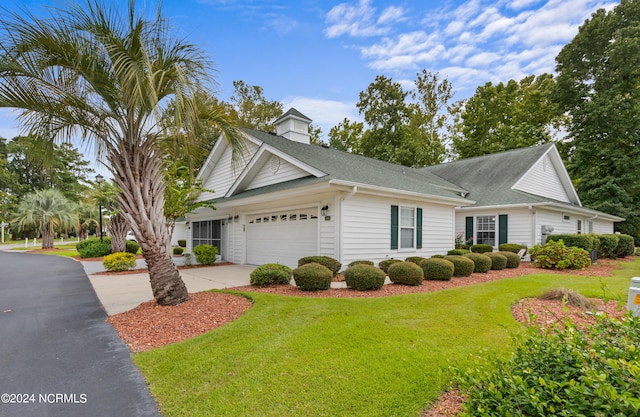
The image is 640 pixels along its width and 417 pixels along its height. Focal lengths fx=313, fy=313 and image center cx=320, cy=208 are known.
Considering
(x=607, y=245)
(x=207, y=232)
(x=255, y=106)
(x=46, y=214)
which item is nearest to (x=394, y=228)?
(x=207, y=232)

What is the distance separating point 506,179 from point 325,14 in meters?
12.4

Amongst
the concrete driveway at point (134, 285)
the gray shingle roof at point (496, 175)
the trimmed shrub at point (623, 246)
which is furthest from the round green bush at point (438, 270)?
the trimmed shrub at point (623, 246)

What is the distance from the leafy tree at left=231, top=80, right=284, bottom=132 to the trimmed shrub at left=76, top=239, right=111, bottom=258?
1586 centimetres

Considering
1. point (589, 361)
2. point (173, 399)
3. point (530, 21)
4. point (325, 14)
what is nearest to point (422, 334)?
point (589, 361)

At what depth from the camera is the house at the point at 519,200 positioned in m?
14.3

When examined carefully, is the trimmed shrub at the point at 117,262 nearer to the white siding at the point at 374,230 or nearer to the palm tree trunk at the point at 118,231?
the palm tree trunk at the point at 118,231

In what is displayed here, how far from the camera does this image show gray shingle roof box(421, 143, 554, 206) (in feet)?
49.3

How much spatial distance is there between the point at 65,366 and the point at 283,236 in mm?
8277

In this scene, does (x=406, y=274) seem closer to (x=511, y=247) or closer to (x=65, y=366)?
(x=65, y=366)

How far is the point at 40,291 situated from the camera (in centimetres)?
866

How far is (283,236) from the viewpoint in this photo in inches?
469

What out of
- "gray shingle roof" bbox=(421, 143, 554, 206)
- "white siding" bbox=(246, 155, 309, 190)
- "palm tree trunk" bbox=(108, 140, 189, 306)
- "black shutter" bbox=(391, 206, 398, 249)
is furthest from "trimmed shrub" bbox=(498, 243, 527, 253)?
"palm tree trunk" bbox=(108, 140, 189, 306)

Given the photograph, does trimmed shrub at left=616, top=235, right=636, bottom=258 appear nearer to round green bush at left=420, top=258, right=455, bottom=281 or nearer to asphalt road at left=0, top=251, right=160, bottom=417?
round green bush at left=420, top=258, right=455, bottom=281

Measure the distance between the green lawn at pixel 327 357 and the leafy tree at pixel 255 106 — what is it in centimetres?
2600
